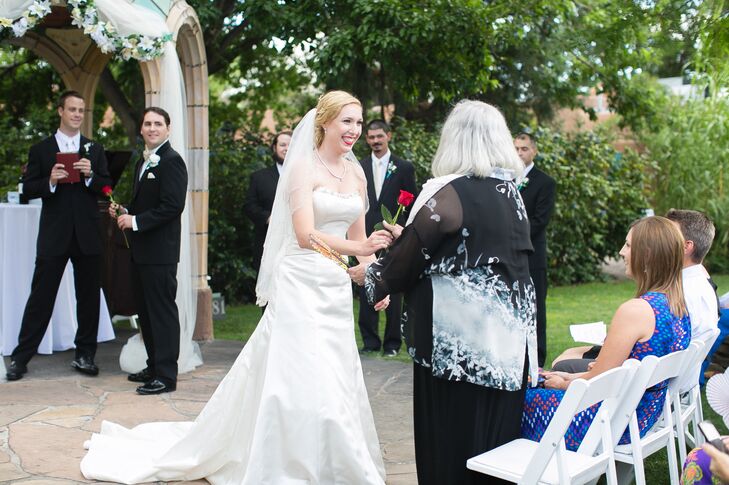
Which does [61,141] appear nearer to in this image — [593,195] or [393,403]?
[393,403]

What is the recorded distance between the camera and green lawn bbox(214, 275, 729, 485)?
25.0 ft

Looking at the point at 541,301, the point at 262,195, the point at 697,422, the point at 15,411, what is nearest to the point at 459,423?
the point at 697,422

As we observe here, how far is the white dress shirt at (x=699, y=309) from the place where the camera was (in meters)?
4.16

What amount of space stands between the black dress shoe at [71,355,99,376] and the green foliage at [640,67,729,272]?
11185 millimetres

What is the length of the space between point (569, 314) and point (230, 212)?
181 inches

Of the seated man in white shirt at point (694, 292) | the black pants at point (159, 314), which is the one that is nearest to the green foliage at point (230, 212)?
the black pants at point (159, 314)

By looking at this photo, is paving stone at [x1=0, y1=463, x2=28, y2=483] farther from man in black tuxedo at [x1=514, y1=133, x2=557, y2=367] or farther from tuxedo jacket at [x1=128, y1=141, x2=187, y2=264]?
man in black tuxedo at [x1=514, y1=133, x2=557, y2=367]

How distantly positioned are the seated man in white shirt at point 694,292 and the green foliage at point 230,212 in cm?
658

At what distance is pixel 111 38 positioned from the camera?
646 cm

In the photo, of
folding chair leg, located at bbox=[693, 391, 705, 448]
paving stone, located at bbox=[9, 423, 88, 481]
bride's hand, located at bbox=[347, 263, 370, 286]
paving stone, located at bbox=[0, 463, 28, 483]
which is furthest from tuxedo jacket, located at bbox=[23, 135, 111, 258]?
folding chair leg, located at bbox=[693, 391, 705, 448]

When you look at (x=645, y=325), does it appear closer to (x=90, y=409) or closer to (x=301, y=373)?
(x=301, y=373)

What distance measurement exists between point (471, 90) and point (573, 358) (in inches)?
251

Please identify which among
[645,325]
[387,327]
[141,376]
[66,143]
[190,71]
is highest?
[190,71]

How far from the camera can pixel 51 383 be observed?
6.42 meters
